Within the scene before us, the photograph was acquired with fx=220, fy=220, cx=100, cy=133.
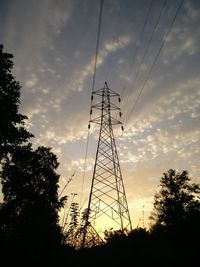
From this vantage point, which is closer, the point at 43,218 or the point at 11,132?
the point at 11,132

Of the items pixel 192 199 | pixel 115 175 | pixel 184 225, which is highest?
pixel 192 199

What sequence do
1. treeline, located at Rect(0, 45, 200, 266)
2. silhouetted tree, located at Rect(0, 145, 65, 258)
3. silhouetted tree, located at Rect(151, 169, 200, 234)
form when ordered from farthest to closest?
1. silhouetted tree, located at Rect(151, 169, 200, 234)
2. silhouetted tree, located at Rect(0, 145, 65, 258)
3. treeline, located at Rect(0, 45, 200, 266)

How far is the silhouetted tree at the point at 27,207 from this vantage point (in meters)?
12.6

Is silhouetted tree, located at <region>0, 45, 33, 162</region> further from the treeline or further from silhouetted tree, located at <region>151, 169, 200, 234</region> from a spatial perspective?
silhouetted tree, located at <region>151, 169, 200, 234</region>

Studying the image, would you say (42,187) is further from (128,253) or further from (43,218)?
(128,253)

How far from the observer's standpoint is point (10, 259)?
9430 millimetres

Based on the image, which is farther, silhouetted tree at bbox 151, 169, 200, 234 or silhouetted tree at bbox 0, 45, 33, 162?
silhouetted tree at bbox 151, 169, 200, 234

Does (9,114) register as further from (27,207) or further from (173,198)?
(173,198)

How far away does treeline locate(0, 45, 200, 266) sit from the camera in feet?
27.0

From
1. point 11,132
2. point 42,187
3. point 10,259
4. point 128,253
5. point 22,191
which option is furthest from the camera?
point 42,187

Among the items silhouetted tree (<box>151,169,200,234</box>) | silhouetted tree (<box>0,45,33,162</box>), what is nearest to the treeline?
silhouetted tree (<box>0,45,33,162</box>)

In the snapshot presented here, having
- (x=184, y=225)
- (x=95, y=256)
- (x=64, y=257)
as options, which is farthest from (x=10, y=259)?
(x=184, y=225)

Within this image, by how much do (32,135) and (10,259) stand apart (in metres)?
9.16

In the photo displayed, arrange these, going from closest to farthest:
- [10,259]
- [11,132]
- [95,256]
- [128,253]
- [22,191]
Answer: [128,253]
[95,256]
[10,259]
[11,132]
[22,191]
